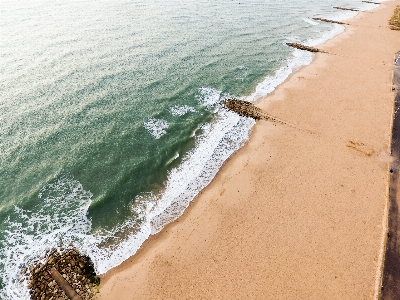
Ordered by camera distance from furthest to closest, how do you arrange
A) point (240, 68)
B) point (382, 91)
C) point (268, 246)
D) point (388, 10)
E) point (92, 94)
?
point (388, 10), point (240, 68), point (382, 91), point (92, 94), point (268, 246)

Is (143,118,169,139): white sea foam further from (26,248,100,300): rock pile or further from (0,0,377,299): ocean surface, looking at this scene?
(26,248,100,300): rock pile

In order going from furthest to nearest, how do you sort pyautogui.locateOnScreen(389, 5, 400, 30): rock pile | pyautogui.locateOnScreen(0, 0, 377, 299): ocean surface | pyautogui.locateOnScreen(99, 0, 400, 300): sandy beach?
pyautogui.locateOnScreen(389, 5, 400, 30): rock pile
pyautogui.locateOnScreen(0, 0, 377, 299): ocean surface
pyautogui.locateOnScreen(99, 0, 400, 300): sandy beach

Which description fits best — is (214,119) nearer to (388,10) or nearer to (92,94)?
(92,94)

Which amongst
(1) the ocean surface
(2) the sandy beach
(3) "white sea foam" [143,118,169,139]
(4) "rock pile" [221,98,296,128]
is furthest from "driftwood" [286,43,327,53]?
(3) "white sea foam" [143,118,169,139]

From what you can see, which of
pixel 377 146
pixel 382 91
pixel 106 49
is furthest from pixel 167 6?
pixel 377 146

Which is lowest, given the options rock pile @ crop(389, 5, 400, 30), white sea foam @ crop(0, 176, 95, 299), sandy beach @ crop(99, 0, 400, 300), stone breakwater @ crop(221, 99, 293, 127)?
rock pile @ crop(389, 5, 400, 30)

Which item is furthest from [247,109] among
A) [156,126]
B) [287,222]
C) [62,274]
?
[62,274]
